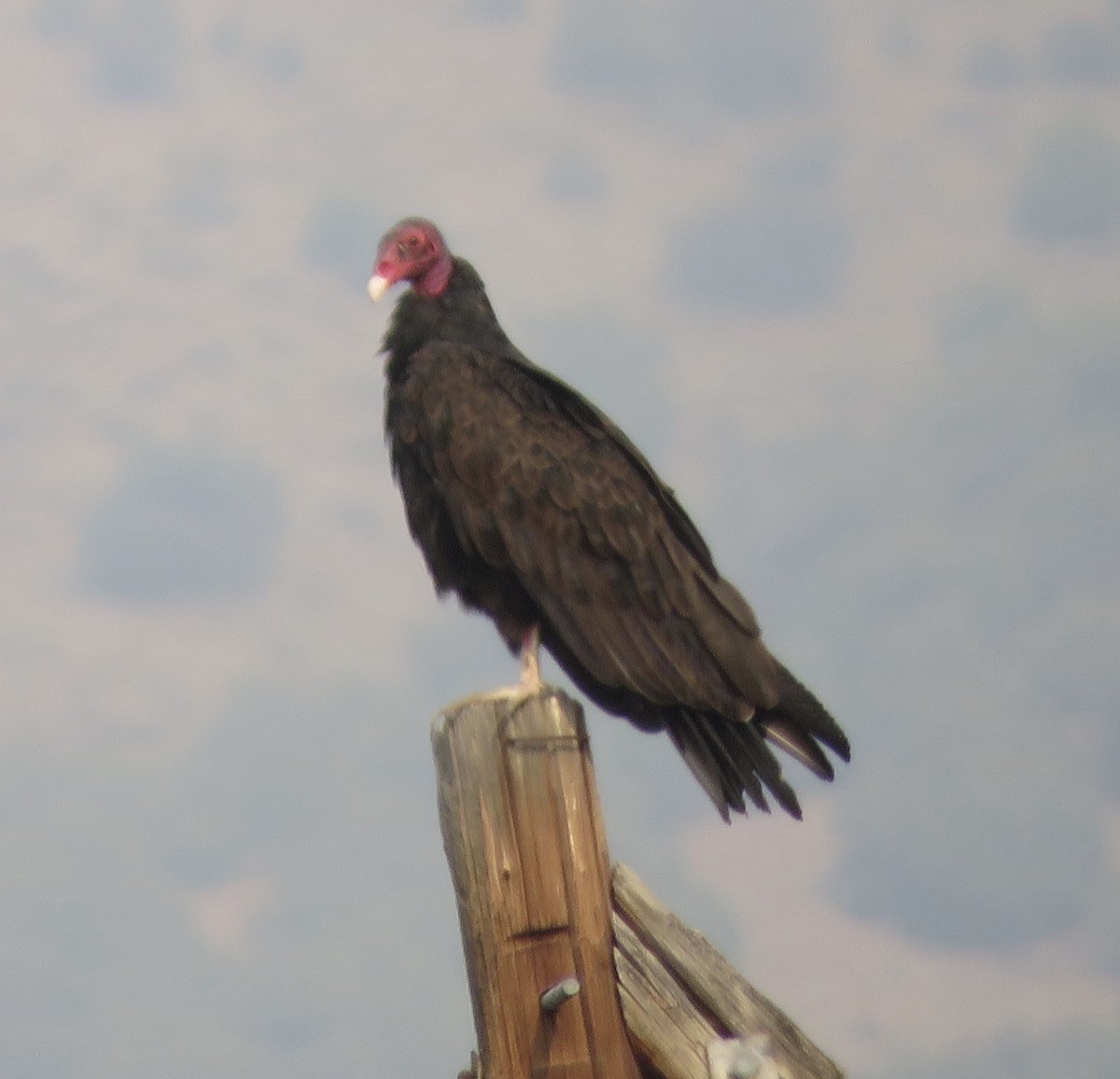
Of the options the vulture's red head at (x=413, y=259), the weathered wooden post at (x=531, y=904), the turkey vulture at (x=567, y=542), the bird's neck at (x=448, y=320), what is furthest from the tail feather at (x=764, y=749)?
the vulture's red head at (x=413, y=259)

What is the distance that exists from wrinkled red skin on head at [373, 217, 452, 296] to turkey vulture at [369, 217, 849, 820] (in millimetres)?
307

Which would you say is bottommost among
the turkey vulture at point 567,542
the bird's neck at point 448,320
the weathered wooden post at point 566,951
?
the weathered wooden post at point 566,951

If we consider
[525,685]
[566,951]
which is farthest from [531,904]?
[525,685]

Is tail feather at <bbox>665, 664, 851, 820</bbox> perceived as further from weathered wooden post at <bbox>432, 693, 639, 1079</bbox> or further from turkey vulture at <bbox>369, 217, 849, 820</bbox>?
weathered wooden post at <bbox>432, 693, 639, 1079</bbox>

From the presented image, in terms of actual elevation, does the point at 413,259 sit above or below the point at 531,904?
above

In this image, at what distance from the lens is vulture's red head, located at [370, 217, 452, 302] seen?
5191mm

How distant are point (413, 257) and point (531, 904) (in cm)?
275

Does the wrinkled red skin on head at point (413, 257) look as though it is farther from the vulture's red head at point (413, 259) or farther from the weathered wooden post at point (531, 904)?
the weathered wooden post at point (531, 904)

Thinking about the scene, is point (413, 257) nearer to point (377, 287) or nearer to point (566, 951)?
point (377, 287)

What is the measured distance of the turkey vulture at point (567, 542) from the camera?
411 cm

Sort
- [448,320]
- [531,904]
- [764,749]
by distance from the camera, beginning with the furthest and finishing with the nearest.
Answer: [448,320]
[764,749]
[531,904]

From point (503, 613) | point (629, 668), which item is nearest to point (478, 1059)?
point (629, 668)

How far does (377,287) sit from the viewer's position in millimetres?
5152

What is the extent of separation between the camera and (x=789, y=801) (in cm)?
376
